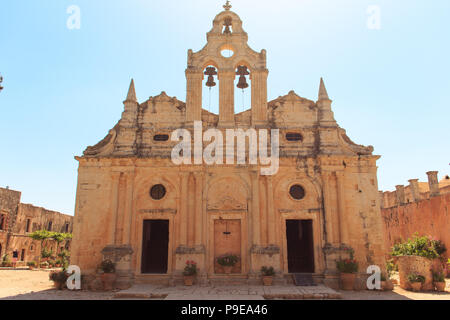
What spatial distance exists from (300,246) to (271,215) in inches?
86.7

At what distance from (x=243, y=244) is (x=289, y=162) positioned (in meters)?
4.34

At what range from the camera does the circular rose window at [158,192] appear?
1647cm

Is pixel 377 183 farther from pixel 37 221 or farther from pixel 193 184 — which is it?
pixel 37 221

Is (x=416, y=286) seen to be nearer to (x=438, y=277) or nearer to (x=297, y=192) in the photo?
(x=438, y=277)

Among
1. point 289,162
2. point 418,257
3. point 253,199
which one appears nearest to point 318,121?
point 289,162

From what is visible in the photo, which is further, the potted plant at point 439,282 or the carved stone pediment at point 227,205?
the carved stone pediment at point 227,205

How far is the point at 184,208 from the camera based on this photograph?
52.1 ft

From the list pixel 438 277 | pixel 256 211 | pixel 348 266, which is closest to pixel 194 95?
pixel 256 211

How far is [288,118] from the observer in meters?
17.5

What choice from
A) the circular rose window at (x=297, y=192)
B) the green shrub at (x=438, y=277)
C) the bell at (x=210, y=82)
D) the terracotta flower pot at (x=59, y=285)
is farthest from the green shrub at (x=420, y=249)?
the terracotta flower pot at (x=59, y=285)

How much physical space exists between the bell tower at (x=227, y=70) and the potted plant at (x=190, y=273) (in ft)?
21.7

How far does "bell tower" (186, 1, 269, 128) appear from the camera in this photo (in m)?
17.2

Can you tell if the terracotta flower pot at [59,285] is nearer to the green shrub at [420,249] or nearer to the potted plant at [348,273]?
the potted plant at [348,273]
